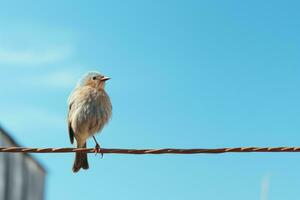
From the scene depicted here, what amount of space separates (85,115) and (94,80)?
0.84 metres

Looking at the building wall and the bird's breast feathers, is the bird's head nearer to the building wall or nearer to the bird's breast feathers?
the bird's breast feathers

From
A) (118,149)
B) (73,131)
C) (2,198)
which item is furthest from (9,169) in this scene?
(118,149)

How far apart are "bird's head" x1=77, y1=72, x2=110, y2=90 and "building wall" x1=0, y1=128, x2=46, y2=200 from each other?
6278 mm

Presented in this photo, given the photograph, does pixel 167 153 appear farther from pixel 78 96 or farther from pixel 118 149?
pixel 78 96

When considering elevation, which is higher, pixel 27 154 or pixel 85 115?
pixel 27 154

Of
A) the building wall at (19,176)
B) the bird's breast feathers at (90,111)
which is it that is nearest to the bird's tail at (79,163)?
the bird's breast feathers at (90,111)

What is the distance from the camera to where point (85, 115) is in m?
8.30

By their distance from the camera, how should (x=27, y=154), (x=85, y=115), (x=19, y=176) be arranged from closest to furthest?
(x=85, y=115) → (x=19, y=176) → (x=27, y=154)

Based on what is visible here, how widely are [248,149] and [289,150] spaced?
0.93ft

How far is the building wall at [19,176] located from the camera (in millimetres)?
15844

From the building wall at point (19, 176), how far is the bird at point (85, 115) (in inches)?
267

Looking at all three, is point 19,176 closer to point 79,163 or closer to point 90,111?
point 79,163

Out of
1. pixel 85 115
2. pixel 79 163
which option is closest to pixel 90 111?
pixel 85 115

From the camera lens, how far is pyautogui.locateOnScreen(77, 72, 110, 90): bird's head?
29.3 feet
